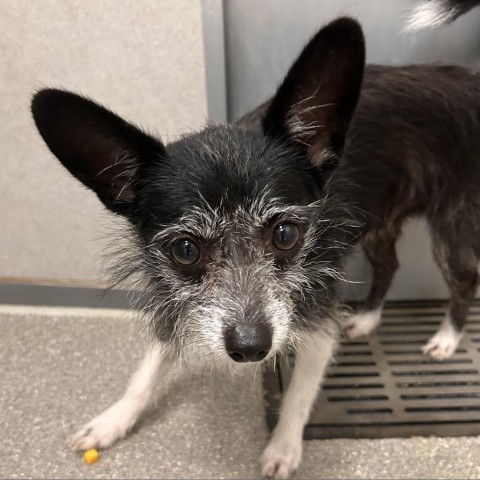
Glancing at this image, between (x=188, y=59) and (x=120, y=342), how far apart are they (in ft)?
2.99

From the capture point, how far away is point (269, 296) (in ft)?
3.20

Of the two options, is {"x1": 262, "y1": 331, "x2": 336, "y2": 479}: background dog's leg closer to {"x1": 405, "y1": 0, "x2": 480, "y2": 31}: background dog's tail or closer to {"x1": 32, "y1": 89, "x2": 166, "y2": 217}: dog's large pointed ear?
{"x1": 32, "y1": 89, "x2": 166, "y2": 217}: dog's large pointed ear

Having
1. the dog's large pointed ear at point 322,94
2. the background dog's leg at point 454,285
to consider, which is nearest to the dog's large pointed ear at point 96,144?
the dog's large pointed ear at point 322,94

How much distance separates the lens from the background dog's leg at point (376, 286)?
1658 mm

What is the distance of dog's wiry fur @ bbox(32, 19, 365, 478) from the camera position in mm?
905

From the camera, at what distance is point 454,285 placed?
1.58m

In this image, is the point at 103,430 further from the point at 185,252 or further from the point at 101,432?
the point at 185,252

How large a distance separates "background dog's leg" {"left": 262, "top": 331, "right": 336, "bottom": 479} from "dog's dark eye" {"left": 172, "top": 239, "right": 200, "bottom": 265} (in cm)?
40

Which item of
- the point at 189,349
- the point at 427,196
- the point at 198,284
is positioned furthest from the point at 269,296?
the point at 427,196

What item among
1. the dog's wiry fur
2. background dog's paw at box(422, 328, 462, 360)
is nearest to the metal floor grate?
background dog's paw at box(422, 328, 462, 360)

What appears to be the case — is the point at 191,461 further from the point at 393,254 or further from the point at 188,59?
the point at 188,59

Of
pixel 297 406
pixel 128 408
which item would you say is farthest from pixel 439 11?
pixel 128 408

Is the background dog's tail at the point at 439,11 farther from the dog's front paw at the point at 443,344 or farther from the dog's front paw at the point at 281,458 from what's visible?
the dog's front paw at the point at 281,458

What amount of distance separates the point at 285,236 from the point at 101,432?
74 cm
